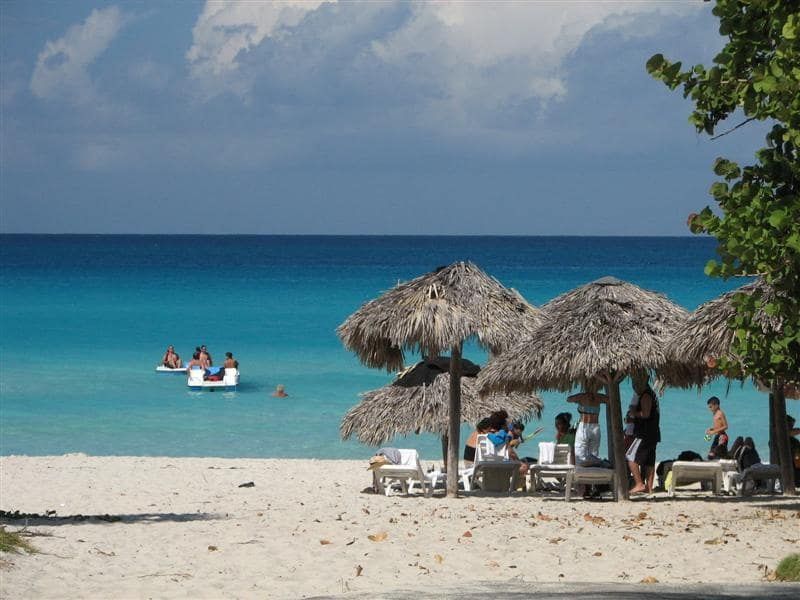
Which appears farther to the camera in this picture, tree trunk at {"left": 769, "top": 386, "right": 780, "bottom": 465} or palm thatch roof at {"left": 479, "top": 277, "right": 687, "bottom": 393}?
tree trunk at {"left": 769, "top": 386, "right": 780, "bottom": 465}

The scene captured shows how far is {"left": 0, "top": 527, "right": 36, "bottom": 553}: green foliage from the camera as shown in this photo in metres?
8.59

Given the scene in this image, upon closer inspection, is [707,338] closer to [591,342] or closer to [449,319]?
[591,342]

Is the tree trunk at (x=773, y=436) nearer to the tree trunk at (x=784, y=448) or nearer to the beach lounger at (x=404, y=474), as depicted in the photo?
the tree trunk at (x=784, y=448)

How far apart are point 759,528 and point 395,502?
13.4 ft

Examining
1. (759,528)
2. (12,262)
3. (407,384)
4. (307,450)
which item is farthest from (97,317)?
(12,262)

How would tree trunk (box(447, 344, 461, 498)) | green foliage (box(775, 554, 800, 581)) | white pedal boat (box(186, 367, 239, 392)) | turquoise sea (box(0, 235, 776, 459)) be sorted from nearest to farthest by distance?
green foliage (box(775, 554, 800, 581)) < tree trunk (box(447, 344, 461, 498)) < turquoise sea (box(0, 235, 776, 459)) < white pedal boat (box(186, 367, 239, 392))

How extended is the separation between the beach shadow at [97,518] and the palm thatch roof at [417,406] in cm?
261

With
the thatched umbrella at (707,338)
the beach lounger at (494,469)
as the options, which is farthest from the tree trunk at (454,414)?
the thatched umbrella at (707,338)

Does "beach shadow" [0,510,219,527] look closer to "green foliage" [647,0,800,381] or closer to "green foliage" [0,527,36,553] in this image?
"green foliage" [0,527,36,553]

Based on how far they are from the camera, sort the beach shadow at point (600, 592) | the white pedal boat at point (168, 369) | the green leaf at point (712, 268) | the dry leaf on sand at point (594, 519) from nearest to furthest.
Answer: the beach shadow at point (600, 592), the green leaf at point (712, 268), the dry leaf on sand at point (594, 519), the white pedal boat at point (168, 369)

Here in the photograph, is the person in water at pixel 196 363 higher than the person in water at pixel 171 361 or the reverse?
the reverse

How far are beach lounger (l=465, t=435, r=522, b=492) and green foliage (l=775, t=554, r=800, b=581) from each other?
25.2ft

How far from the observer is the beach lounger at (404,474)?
13.2m

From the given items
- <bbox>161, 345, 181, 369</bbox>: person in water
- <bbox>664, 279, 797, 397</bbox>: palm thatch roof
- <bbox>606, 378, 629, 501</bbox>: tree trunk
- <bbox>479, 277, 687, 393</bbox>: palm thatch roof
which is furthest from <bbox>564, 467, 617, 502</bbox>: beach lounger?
<bbox>161, 345, 181, 369</bbox>: person in water
